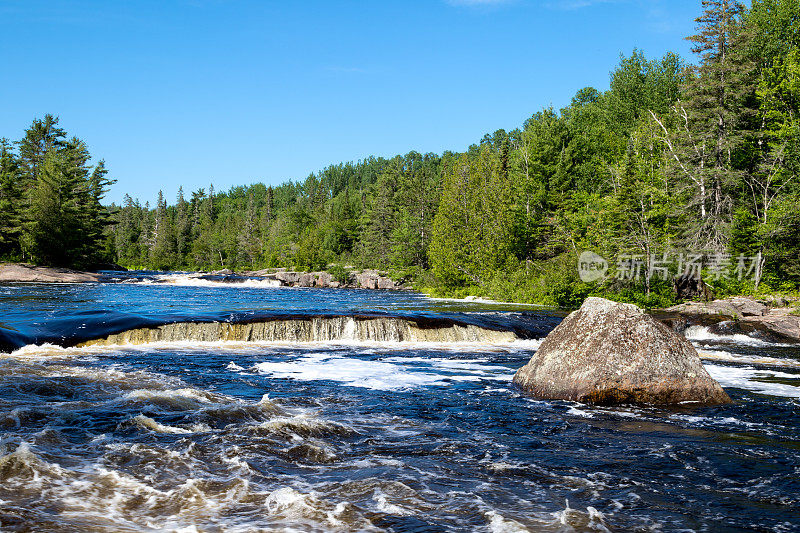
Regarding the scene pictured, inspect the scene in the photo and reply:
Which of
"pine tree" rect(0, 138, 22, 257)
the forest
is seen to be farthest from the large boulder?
"pine tree" rect(0, 138, 22, 257)

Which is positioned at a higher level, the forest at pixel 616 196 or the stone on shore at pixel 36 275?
the forest at pixel 616 196

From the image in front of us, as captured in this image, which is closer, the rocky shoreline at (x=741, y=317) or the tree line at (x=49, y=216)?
the rocky shoreline at (x=741, y=317)

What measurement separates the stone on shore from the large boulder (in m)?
48.2

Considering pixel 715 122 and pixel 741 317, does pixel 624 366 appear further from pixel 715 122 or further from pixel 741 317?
pixel 715 122

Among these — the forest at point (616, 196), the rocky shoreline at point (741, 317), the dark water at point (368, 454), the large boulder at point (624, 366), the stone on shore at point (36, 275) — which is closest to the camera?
the dark water at point (368, 454)

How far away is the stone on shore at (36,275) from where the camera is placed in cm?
4556

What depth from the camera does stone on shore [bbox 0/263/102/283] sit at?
45562 mm

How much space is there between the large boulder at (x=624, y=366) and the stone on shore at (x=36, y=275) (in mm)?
48214

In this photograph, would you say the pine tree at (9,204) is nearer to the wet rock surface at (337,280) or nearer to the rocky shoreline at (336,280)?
the rocky shoreline at (336,280)

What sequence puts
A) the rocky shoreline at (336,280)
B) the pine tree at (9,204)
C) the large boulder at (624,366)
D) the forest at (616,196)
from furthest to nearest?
1. the rocky shoreline at (336,280)
2. the pine tree at (9,204)
3. the forest at (616,196)
4. the large boulder at (624,366)

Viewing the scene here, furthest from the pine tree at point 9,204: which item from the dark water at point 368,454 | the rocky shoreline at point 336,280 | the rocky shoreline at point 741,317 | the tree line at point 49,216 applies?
the rocky shoreline at point 741,317

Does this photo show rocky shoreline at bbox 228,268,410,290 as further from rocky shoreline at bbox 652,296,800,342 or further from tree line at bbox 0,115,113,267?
rocky shoreline at bbox 652,296,800,342

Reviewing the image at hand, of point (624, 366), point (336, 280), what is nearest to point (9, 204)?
point (336, 280)

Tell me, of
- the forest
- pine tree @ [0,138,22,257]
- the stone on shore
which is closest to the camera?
the forest
